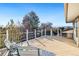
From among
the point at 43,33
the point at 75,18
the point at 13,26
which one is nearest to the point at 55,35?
the point at 43,33

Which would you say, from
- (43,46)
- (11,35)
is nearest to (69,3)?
(43,46)

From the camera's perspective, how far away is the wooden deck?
13.9 ft

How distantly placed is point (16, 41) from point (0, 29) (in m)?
0.38

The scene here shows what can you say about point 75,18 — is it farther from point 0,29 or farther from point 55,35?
point 0,29

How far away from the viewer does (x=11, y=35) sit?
4.23 metres

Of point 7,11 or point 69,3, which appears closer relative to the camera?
point 69,3

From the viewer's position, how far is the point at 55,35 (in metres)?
4.29

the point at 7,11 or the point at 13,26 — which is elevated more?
the point at 7,11

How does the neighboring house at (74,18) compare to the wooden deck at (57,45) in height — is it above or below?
above

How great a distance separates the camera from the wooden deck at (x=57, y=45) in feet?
13.9

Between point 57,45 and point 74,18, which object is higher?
point 74,18

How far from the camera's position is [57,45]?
4270mm

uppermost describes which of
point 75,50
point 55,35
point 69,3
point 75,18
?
point 69,3

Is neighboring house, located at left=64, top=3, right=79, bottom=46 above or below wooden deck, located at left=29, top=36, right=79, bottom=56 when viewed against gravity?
above
